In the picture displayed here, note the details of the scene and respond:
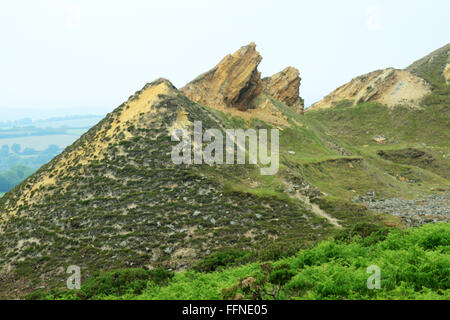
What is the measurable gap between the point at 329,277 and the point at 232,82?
4320 cm

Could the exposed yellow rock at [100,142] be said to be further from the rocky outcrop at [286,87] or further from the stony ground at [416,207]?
the rocky outcrop at [286,87]

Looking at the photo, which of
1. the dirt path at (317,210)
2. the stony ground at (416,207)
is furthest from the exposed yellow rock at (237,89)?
the dirt path at (317,210)

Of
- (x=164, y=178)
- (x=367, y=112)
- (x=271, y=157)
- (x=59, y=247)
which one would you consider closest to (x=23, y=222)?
(x=59, y=247)

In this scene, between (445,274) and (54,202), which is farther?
(54,202)

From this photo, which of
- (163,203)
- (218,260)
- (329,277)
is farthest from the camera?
(163,203)

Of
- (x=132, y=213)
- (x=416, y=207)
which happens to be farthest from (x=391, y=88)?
(x=132, y=213)

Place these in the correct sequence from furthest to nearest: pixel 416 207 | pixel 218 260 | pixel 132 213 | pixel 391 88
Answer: pixel 391 88, pixel 416 207, pixel 132 213, pixel 218 260

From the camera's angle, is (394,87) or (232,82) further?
(394,87)

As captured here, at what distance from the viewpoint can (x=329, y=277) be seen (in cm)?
1150

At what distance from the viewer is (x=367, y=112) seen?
264 feet

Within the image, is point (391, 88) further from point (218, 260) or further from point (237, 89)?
point (218, 260)
